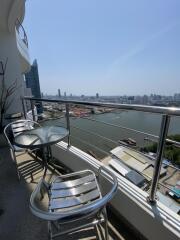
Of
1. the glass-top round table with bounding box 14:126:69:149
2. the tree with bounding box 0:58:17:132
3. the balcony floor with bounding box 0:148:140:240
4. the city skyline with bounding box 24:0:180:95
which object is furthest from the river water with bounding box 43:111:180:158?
the city skyline with bounding box 24:0:180:95

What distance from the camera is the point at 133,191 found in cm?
108

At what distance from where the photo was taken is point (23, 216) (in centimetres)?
125

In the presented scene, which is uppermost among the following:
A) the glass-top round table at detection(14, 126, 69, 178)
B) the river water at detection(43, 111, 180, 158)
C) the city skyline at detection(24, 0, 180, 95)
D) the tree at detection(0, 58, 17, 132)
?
the city skyline at detection(24, 0, 180, 95)

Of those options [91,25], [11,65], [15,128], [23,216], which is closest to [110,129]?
[91,25]

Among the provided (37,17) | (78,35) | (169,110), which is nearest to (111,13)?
(78,35)

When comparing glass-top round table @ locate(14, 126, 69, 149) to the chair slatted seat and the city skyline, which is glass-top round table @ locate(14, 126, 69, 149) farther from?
the city skyline

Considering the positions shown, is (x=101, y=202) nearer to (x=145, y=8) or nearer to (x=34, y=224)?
(x=34, y=224)

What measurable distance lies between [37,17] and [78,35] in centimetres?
301

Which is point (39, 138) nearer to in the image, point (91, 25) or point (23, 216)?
point (23, 216)

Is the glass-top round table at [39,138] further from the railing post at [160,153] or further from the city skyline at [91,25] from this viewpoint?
the city skyline at [91,25]

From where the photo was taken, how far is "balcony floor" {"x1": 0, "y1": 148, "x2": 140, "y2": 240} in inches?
42.3

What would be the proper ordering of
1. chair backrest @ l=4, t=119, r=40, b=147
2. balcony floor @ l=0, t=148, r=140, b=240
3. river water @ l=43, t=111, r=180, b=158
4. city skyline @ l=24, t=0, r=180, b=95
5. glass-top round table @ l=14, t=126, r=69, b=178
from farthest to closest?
1. city skyline @ l=24, t=0, r=180, b=95
2. chair backrest @ l=4, t=119, r=40, b=147
3. river water @ l=43, t=111, r=180, b=158
4. glass-top round table @ l=14, t=126, r=69, b=178
5. balcony floor @ l=0, t=148, r=140, b=240

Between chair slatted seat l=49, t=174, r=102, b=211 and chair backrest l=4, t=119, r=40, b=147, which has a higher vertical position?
chair backrest l=4, t=119, r=40, b=147

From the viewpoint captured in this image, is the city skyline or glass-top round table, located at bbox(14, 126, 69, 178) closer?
glass-top round table, located at bbox(14, 126, 69, 178)
